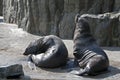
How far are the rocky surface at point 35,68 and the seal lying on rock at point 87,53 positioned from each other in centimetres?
16

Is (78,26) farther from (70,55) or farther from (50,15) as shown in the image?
(50,15)

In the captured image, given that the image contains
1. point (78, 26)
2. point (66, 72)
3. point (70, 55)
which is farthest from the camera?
point (70, 55)

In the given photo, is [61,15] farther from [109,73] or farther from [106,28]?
[109,73]

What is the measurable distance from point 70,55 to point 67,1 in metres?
3.34

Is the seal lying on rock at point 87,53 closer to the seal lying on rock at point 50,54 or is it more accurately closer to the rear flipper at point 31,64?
the seal lying on rock at point 50,54

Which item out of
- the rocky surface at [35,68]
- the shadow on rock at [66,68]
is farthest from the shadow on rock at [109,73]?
the shadow on rock at [66,68]

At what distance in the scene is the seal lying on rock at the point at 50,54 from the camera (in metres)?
8.59

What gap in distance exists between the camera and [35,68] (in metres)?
8.62

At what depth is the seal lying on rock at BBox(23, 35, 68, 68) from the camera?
8.59 m

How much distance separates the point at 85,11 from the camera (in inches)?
502

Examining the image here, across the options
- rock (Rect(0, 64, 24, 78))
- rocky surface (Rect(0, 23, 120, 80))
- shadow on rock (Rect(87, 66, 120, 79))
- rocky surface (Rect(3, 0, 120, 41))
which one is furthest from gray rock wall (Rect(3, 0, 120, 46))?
rock (Rect(0, 64, 24, 78))

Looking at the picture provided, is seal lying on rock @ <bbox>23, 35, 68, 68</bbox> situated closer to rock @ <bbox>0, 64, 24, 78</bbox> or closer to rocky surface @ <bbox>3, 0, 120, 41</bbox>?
rock @ <bbox>0, 64, 24, 78</bbox>

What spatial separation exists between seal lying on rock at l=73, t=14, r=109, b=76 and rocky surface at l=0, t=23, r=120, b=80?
0.16m

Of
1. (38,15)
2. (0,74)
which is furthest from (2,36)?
(0,74)
